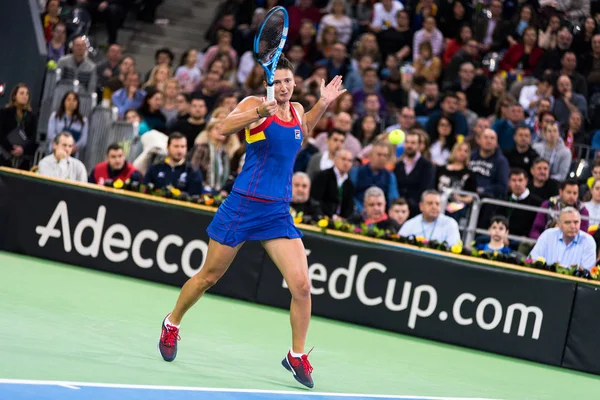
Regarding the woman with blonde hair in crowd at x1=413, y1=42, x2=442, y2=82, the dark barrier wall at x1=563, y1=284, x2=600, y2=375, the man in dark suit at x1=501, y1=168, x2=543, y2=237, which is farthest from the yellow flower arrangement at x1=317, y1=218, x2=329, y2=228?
the woman with blonde hair in crowd at x1=413, y1=42, x2=442, y2=82

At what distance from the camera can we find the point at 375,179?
13.6m

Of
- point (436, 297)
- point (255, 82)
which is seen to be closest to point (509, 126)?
point (255, 82)

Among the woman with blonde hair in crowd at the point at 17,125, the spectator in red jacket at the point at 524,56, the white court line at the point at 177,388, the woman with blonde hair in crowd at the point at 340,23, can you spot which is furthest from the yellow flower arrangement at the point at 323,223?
the woman with blonde hair in crowd at the point at 340,23

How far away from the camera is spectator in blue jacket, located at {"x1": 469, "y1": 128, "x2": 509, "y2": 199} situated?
551 inches

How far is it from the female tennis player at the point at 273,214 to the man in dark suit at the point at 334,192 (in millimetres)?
5708

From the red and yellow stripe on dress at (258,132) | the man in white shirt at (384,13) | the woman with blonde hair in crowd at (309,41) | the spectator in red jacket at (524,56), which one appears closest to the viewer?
the red and yellow stripe on dress at (258,132)

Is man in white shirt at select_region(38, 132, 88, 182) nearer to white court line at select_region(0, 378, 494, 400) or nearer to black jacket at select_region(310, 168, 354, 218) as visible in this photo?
black jacket at select_region(310, 168, 354, 218)

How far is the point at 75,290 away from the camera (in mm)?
10047

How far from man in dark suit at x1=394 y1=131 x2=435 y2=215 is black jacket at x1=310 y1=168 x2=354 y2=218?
3.31 feet

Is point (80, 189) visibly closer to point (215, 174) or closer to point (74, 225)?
point (74, 225)

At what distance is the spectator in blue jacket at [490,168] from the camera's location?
45.9 feet

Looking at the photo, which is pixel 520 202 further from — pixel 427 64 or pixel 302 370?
pixel 302 370

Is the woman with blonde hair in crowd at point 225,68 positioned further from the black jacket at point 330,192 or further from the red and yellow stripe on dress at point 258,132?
the red and yellow stripe on dress at point 258,132

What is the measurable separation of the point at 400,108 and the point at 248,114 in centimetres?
1074
